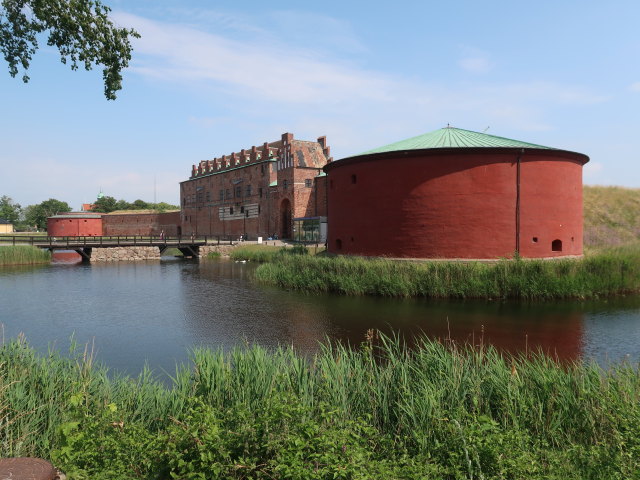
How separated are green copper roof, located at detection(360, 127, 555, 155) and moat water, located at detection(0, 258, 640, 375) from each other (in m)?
6.52

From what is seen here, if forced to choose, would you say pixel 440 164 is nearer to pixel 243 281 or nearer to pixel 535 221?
pixel 535 221

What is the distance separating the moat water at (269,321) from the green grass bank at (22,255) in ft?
33.3

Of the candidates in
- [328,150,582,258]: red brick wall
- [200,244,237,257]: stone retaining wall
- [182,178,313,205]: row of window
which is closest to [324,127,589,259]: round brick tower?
[328,150,582,258]: red brick wall

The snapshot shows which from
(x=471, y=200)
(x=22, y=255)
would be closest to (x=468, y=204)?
(x=471, y=200)

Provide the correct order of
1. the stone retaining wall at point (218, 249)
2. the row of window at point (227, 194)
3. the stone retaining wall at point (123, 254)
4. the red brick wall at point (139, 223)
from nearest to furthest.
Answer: the stone retaining wall at point (123, 254) < the stone retaining wall at point (218, 249) < the row of window at point (227, 194) < the red brick wall at point (139, 223)

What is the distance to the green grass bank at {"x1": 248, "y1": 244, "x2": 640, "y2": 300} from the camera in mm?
13438

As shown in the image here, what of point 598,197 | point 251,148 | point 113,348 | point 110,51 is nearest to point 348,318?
point 113,348

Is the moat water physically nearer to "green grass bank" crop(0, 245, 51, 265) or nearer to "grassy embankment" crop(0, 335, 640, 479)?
"grassy embankment" crop(0, 335, 640, 479)

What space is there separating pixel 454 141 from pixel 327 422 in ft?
50.9

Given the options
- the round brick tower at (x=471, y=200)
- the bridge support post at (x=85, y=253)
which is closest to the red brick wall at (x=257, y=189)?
the bridge support post at (x=85, y=253)

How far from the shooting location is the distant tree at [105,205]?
75.5 metres

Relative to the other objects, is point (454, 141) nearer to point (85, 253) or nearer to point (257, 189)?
point (257, 189)

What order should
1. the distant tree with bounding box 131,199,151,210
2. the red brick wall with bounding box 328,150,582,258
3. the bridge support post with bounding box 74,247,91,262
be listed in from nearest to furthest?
the red brick wall with bounding box 328,150,582,258
the bridge support post with bounding box 74,247,91,262
the distant tree with bounding box 131,199,151,210

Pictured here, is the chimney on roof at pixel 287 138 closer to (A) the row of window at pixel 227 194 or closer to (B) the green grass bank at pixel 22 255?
(A) the row of window at pixel 227 194
